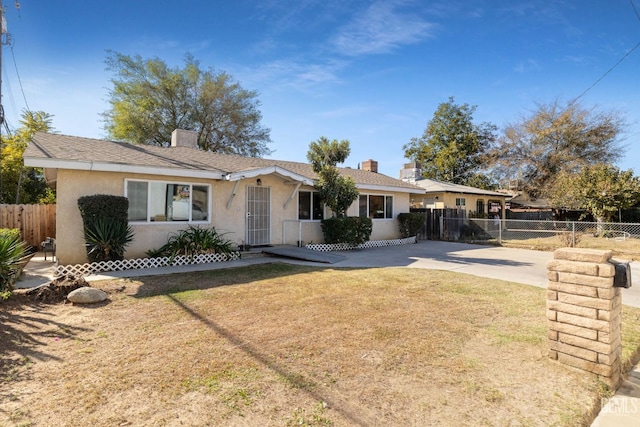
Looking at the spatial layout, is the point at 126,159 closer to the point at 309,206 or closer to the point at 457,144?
the point at 309,206

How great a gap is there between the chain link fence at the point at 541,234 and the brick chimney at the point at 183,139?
13954 millimetres

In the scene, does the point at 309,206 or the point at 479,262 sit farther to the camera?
the point at 309,206

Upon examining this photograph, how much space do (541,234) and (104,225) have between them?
2310cm

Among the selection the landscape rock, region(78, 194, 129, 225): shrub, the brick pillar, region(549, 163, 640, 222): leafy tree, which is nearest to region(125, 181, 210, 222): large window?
region(78, 194, 129, 225): shrub

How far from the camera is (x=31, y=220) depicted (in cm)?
1239

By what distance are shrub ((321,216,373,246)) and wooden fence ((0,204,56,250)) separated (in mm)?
10734

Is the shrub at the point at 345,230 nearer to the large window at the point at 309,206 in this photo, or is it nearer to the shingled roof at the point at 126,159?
the large window at the point at 309,206

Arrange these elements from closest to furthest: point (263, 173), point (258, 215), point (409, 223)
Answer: point (263, 173)
point (258, 215)
point (409, 223)


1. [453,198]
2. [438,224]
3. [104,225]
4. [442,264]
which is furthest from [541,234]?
[104,225]

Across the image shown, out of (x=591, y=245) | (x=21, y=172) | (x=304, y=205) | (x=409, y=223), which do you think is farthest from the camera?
(x=21, y=172)

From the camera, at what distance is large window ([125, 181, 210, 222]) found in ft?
31.7

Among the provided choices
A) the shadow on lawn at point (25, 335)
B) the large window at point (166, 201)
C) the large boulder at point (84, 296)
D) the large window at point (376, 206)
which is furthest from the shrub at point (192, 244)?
the large window at point (376, 206)

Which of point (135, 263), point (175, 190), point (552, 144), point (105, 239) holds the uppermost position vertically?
point (552, 144)

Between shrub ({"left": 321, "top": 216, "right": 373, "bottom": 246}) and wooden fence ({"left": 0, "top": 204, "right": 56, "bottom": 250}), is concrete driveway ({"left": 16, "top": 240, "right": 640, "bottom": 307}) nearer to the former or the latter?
shrub ({"left": 321, "top": 216, "right": 373, "bottom": 246})
